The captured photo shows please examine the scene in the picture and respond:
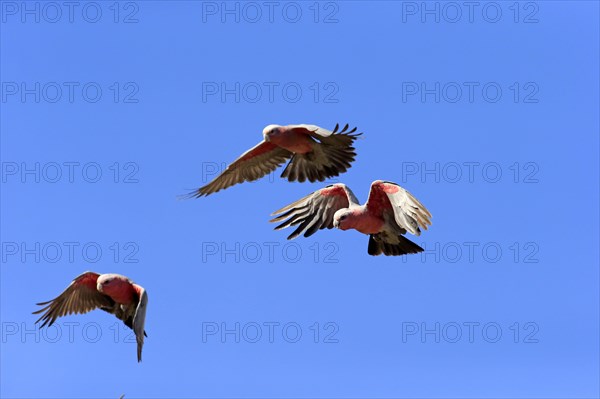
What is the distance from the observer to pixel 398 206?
25.4m

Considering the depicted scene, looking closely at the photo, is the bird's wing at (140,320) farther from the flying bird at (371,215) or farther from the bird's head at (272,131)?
the bird's head at (272,131)

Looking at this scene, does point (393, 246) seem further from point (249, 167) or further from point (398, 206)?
point (249, 167)

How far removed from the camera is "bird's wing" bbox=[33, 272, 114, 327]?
95.0 ft

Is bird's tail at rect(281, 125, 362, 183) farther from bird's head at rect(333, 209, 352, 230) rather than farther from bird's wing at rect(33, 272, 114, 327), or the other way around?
bird's wing at rect(33, 272, 114, 327)

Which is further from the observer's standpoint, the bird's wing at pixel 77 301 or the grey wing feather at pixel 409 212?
the bird's wing at pixel 77 301

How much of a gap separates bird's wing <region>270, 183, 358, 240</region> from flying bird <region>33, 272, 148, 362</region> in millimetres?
3741

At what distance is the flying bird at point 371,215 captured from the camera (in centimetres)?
2517

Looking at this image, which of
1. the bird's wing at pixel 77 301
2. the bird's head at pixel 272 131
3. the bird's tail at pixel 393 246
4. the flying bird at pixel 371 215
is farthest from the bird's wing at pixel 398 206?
the bird's wing at pixel 77 301

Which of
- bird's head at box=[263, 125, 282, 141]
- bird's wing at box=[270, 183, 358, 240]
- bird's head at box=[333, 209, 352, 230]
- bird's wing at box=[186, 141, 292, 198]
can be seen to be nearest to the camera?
bird's head at box=[333, 209, 352, 230]

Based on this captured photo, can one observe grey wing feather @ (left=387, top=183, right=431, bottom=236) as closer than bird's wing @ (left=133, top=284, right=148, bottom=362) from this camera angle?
Yes

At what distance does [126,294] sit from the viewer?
27.6 m

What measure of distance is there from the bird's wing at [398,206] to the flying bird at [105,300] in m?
5.70

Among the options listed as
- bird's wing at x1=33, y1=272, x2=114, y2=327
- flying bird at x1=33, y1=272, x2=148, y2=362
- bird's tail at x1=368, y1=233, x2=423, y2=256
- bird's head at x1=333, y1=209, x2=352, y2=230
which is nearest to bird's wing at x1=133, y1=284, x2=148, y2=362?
flying bird at x1=33, y1=272, x2=148, y2=362

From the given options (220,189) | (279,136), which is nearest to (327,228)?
(279,136)
